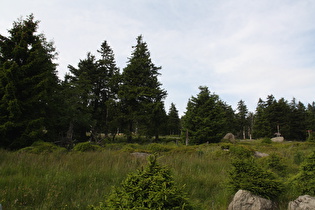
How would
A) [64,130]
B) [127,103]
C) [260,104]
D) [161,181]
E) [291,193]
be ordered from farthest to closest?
1. [260,104]
2. [127,103]
3. [64,130]
4. [291,193]
5. [161,181]

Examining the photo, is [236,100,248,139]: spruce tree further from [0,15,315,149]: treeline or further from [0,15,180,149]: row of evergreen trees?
[0,15,180,149]: row of evergreen trees

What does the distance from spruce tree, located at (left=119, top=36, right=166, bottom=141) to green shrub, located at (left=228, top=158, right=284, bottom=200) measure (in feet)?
68.9

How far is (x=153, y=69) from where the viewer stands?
99.1 ft

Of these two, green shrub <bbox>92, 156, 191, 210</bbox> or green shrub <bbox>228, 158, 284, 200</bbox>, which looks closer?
green shrub <bbox>92, 156, 191, 210</bbox>

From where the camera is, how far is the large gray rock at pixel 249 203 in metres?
3.53

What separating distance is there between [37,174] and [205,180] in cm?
476

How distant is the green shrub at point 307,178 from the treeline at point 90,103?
13.7 m

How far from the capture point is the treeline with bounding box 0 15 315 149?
12.0 meters

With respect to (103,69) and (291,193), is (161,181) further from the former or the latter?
(103,69)

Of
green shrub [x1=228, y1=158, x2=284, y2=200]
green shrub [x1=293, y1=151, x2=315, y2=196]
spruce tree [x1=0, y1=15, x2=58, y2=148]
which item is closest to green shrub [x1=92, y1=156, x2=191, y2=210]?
green shrub [x1=228, y1=158, x2=284, y2=200]

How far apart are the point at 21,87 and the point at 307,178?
15699 mm

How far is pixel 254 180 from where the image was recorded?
3875 mm

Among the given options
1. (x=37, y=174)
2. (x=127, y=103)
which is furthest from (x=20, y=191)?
(x=127, y=103)

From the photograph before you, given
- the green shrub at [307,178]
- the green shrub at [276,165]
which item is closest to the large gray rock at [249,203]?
the green shrub at [307,178]
